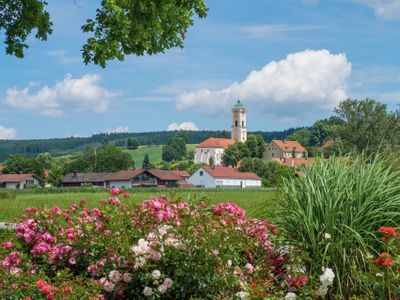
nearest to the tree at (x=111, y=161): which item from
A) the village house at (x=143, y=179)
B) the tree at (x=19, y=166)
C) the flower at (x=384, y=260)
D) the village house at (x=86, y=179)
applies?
the tree at (x=19, y=166)

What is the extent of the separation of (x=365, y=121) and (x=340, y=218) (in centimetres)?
7031

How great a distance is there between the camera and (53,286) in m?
6.08

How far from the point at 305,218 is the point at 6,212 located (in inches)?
955

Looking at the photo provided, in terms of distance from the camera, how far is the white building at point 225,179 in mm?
148125

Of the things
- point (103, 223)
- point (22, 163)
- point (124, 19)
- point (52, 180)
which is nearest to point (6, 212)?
point (124, 19)

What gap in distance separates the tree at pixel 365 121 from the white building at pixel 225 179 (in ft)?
240

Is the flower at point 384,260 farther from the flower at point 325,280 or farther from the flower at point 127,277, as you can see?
the flower at point 127,277

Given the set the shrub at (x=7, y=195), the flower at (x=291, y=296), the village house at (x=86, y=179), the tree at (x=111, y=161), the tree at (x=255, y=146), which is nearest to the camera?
the flower at (x=291, y=296)

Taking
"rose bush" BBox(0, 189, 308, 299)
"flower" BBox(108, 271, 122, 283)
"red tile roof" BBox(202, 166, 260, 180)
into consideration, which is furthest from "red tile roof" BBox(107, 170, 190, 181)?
"flower" BBox(108, 271, 122, 283)

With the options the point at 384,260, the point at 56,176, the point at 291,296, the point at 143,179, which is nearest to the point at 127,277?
the point at 291,296

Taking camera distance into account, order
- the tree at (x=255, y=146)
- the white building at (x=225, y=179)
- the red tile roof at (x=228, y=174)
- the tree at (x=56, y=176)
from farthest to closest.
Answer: the tree at (x=255, y=146) → the red tile roof at (x=228, y=174) → the white building at (x=225, y=179) → the tree at (x=56, y=176)

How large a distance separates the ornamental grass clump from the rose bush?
11.7 inches

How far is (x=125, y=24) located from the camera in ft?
48.9

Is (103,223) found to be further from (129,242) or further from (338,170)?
(338,170)
